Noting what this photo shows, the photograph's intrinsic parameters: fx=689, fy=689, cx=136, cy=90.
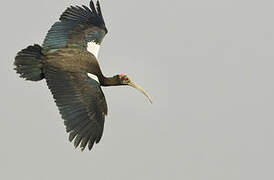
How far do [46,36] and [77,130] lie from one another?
203 inches

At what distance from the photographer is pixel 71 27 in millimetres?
29859

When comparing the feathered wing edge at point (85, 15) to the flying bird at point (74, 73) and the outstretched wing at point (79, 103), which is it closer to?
the flying bird at point (74, 73)

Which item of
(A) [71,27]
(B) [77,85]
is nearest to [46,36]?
(A) [71,27]

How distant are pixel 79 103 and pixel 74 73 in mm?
1414

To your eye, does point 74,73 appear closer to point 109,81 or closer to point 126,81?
point 109,81

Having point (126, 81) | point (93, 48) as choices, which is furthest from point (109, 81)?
point (93, 48)

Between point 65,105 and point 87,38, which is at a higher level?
point 87,38

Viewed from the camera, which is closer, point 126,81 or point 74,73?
point 74,73

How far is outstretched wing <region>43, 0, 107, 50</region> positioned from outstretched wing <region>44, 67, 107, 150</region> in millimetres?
2131

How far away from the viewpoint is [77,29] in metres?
30.0

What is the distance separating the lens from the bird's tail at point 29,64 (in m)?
27.2

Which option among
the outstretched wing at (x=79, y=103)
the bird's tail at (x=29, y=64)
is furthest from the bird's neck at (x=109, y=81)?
the bird's tail at (x=29, y=64)

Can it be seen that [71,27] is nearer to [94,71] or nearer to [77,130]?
[94,71]

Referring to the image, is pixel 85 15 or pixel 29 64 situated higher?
pixel 85 15
